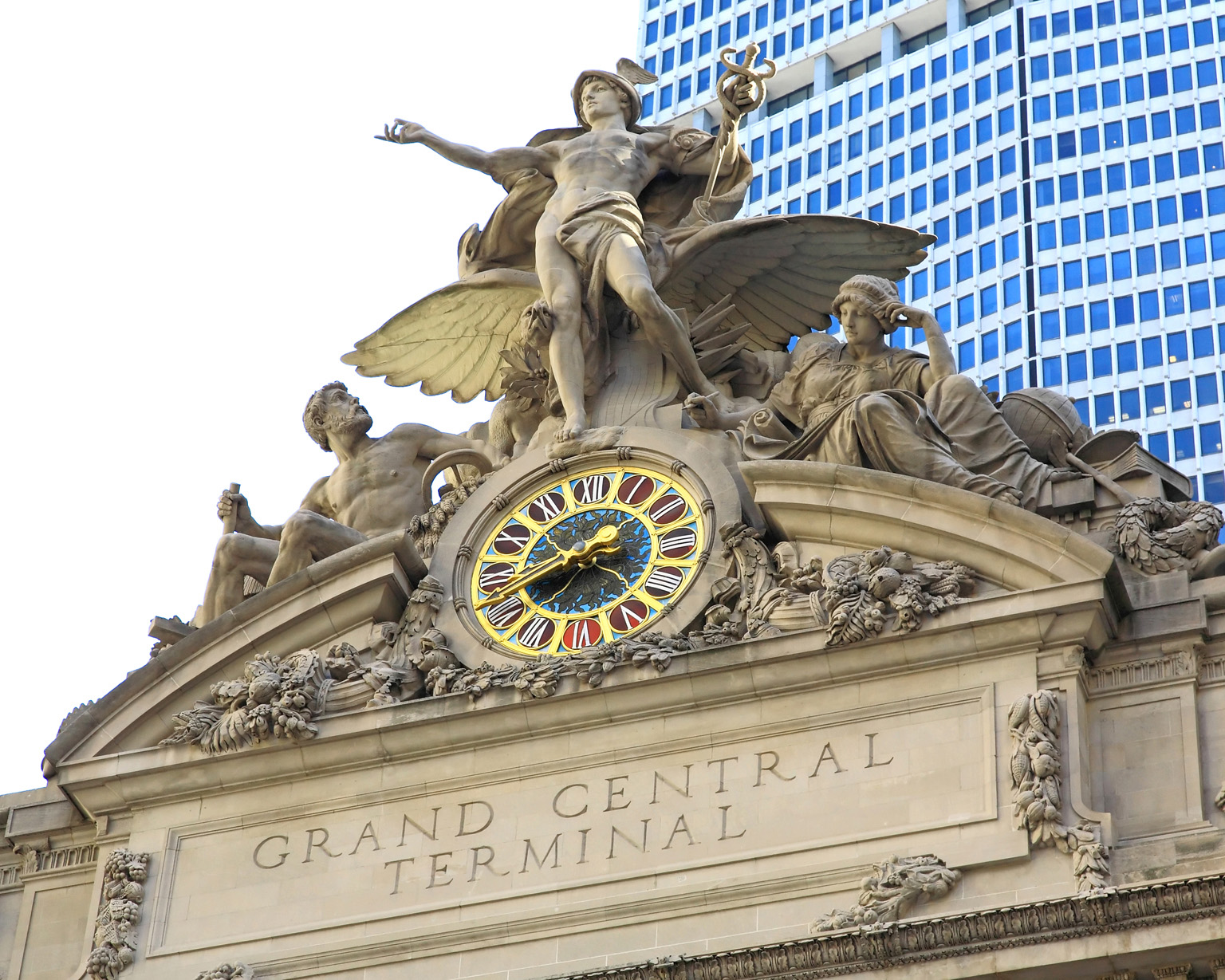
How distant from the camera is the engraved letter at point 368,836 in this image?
24.6m

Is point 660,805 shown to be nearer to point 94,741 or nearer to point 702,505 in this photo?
point 702,505

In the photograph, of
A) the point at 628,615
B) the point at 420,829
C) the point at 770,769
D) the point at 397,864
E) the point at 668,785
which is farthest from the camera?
the point at 628,615

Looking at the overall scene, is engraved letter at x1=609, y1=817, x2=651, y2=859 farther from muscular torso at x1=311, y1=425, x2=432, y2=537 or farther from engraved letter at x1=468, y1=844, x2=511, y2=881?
muscular torso at x1=311, y1=425, x2=432, y2=537

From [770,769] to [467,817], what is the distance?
Result: 271 centimetres

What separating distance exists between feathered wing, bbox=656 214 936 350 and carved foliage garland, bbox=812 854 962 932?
8.28 m

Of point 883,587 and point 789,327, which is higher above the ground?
point 789,327

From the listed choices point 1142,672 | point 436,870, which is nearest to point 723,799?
point 436,870

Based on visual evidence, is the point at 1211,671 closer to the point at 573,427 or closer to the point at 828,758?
the point at 828,758

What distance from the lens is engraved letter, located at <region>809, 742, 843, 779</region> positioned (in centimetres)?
2341

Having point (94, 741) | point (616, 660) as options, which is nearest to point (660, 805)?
point (616, 660)

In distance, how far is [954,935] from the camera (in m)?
21.3

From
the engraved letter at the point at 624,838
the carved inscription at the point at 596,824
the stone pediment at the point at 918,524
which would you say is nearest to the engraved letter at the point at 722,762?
the carved inscription at the point at 596,824

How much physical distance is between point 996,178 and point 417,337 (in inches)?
1338

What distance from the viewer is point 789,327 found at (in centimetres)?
2905
